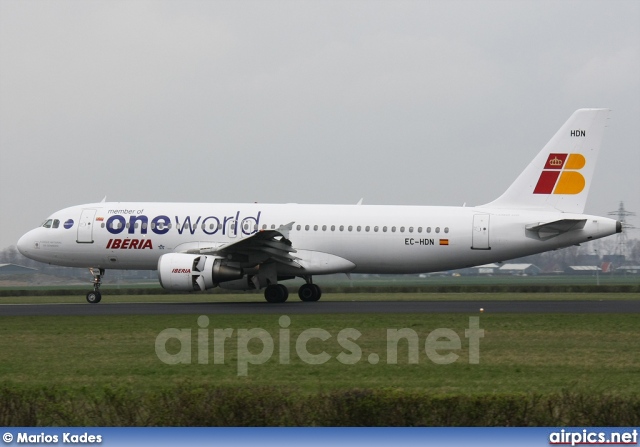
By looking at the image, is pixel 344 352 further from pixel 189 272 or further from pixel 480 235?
pixel 480 235

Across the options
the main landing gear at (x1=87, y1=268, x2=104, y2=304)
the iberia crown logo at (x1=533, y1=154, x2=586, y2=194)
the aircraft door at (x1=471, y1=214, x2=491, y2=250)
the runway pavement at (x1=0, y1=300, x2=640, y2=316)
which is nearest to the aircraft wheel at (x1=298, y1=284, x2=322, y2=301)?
the runway pavement at (x1=0, y1=300, x2=640, y2=316)

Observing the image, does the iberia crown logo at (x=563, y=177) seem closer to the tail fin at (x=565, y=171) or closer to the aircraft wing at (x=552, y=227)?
the tail fin at (x=565, y=171)

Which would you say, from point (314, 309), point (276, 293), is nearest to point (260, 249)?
point (276, 293)

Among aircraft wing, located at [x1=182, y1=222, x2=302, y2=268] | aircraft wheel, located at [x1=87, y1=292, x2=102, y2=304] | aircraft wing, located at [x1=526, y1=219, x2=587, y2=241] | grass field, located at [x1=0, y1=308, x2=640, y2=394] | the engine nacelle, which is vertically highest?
aircraft wing, located at [x1=526, y1=219, x2=587, y2=241]

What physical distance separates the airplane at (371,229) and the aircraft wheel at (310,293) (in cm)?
5

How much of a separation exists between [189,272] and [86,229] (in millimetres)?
6555

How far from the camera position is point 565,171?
36812mm

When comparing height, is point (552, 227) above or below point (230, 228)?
below

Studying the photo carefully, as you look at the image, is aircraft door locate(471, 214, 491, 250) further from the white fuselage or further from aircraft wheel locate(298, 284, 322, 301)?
aircraft wheel locate(298, 284, 322, 301)

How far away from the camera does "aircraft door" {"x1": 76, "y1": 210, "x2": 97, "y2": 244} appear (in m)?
37.6

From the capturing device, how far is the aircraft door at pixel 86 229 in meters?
37.6

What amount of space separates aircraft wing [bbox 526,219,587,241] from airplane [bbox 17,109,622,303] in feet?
0.14

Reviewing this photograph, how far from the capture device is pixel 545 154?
122ft

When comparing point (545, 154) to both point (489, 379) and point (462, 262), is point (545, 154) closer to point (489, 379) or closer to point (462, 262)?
point (462, 262)
